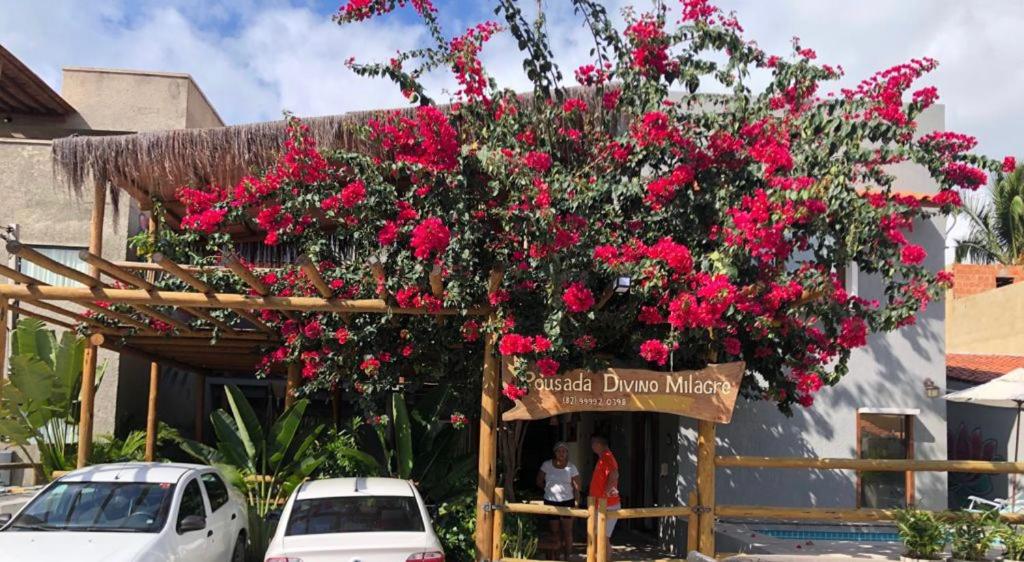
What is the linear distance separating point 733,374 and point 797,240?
1503 millimetres

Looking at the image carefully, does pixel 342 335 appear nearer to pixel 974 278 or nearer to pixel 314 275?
pixel 314 275

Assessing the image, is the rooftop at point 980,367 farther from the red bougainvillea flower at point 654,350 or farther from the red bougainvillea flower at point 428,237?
the red bougainvillea flower at point 428,237

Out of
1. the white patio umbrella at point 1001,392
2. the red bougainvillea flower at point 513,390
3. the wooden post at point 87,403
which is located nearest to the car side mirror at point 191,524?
the red bougainvillea flower at point 513,390

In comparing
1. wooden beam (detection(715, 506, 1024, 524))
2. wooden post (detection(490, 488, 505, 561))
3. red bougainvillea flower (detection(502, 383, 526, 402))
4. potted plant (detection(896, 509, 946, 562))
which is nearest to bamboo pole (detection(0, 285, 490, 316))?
red bougainvillea flower (detection(502, 383, 526, 402))

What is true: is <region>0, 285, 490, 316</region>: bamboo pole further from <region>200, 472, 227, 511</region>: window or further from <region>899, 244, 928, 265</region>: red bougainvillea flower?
<region>899, 244, 928, 265</region>: red bougainvillea flower

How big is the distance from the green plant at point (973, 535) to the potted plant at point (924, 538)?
13cm

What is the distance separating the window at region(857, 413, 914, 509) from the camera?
42.6 ft

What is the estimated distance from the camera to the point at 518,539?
10.4 meters

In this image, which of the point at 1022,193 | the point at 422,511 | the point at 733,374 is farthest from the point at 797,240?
the point at 1022,193

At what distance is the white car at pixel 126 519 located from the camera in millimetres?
7520

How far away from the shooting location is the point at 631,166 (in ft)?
33.2

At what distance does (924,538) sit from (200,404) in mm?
12835

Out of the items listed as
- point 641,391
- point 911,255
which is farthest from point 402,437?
point 911,255

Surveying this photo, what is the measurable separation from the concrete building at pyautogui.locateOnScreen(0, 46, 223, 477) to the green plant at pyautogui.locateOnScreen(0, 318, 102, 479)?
3.59 ft
